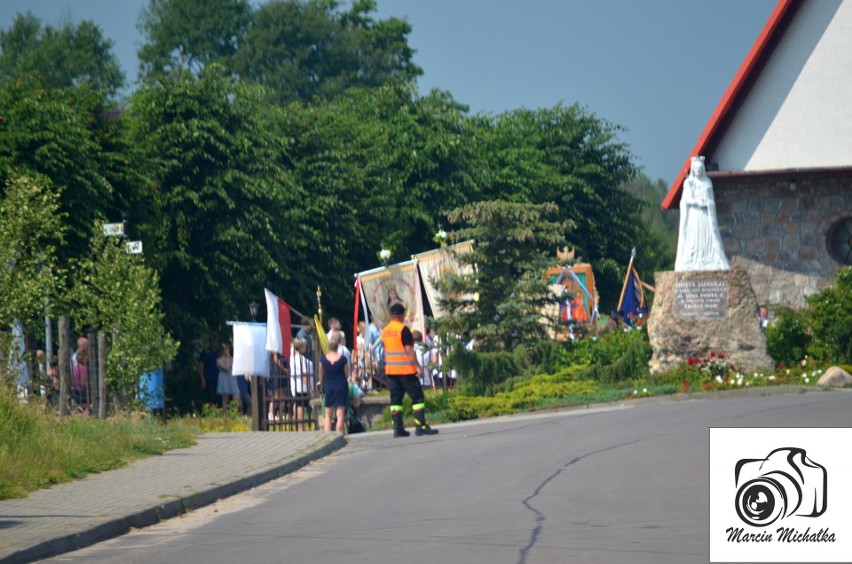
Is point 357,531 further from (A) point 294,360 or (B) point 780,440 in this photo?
(A) point 294,360

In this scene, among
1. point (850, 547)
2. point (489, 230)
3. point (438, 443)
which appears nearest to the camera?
point (850, 547)

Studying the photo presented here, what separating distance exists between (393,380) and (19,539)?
10.8 m

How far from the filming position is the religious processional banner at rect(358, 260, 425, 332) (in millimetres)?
33281

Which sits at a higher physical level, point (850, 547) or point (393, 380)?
point (393, 380)

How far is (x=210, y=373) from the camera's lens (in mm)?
33688

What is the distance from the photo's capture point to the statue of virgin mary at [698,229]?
2877 cm

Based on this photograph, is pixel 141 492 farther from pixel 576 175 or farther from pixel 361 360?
pixel 576 175

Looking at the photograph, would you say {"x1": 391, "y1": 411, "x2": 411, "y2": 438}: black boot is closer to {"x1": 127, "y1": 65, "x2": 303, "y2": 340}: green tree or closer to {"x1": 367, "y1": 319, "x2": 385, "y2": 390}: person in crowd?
{"x1": 367, "y1": 319, "x2": 385, "y2": 390}: person in crowd

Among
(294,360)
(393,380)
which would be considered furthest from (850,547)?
(294,360)

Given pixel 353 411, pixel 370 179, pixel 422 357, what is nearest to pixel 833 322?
pixel 422 357

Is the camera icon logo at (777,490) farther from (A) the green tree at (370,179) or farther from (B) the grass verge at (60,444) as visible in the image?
Answer: (A) the green tree at (370,179)

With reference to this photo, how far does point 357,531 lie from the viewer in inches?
448

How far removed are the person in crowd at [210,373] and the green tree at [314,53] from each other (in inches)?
2259

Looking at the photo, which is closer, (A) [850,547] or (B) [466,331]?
(A) [850,547]
